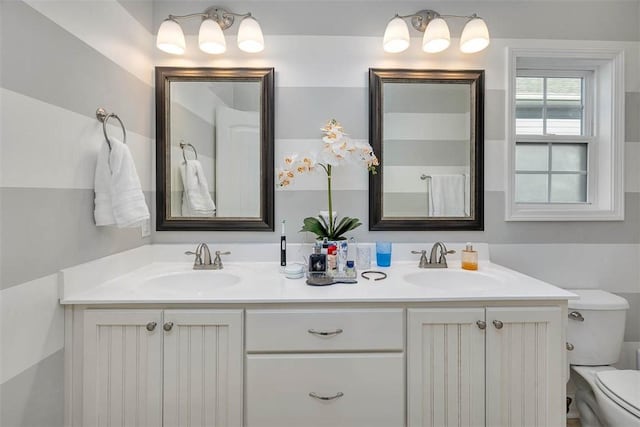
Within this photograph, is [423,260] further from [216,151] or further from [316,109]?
[216,151]

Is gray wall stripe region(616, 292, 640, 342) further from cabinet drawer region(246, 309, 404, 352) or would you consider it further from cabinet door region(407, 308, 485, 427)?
cabinet drawer region(246, 309, 404, 352)

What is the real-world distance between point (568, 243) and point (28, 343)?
2.43 metres

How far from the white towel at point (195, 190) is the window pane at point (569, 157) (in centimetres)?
196

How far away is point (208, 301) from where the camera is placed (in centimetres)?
111

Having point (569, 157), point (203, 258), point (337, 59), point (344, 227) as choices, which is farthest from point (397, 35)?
point (203, 258)

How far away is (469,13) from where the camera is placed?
1.69 meters

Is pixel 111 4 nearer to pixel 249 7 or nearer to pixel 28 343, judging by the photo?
pixel 249 7

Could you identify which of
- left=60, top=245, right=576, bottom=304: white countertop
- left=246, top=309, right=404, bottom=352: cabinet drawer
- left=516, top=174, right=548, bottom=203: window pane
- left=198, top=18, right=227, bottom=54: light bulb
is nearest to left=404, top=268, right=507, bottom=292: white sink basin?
left=60, top=245, right=576, bottom=304: white countertop

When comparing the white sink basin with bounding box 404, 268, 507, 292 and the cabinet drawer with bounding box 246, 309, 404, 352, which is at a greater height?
the white sink basin with bounding box 404, 268, 507, 292

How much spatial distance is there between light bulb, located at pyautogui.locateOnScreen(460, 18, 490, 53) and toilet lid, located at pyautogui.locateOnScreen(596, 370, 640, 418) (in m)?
1.66

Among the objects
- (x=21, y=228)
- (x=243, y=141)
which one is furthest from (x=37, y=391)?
(x=243, y=141)

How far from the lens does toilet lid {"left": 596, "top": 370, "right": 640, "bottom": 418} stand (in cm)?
122

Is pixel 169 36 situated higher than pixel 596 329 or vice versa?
pixel 169 36

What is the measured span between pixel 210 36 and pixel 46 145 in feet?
3.01
